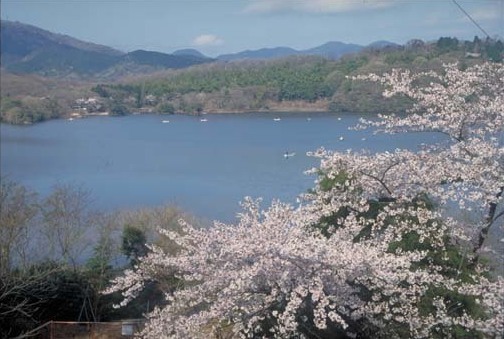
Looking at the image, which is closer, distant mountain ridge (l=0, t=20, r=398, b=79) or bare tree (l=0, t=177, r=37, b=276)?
bare tree (l=0, t=177, r=37, b=276)

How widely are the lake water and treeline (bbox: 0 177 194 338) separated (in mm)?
2948

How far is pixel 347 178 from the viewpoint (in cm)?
508

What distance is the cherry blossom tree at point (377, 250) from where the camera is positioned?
3.64 meters

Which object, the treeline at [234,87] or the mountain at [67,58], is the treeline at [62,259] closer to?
the mountain at [67,58]

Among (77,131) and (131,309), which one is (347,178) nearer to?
(131,309)

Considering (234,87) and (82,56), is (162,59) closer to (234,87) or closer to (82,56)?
(234,87)

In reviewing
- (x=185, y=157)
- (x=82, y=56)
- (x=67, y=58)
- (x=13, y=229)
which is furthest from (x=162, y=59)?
(x=13, y=229)

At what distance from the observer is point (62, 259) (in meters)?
8.03

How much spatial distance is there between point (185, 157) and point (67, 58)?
15.1 metres

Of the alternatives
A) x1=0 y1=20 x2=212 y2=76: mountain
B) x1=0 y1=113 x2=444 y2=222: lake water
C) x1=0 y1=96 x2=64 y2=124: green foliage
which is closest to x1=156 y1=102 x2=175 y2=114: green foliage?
x1=0 y1=20 x2=212 y2=76: mountain

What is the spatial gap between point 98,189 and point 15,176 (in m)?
2.64

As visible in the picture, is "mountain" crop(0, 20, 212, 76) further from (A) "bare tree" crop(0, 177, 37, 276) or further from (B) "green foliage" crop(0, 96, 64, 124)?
(A) "bare tree" crop(0, 177, 37, 276)

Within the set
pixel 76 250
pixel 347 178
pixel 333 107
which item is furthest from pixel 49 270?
pixel 333 107

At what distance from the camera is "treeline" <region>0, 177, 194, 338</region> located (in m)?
6.46
